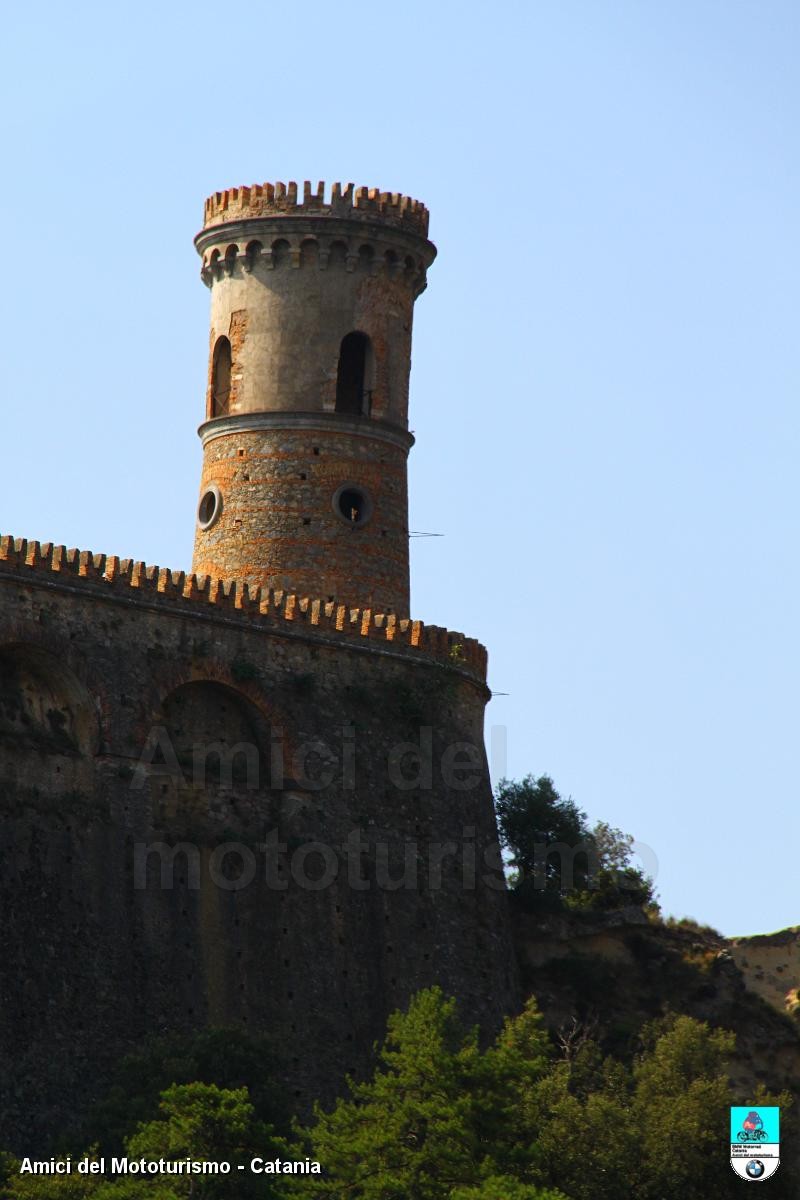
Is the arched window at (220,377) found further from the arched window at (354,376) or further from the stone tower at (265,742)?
the arched window at (354,376)

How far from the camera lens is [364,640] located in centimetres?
6675

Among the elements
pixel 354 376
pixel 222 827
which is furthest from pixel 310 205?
pixel 222 827

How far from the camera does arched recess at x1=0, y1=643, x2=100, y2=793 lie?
60062mm

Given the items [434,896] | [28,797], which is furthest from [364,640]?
[28,797]

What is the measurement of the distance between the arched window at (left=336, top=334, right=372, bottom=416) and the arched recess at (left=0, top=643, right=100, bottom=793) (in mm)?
12660

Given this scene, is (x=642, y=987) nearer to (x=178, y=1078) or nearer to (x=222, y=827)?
(x=222, y=827)

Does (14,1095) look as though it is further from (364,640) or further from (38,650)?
(364,640)

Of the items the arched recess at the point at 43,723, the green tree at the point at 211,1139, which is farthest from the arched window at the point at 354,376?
the green tree at the point at 211,1139

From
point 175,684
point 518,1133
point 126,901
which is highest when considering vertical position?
point 175,684

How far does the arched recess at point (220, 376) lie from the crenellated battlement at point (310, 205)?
2622mm

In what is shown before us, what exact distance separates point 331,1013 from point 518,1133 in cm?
773

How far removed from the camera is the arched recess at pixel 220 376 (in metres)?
72.1

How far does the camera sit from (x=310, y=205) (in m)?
71.4

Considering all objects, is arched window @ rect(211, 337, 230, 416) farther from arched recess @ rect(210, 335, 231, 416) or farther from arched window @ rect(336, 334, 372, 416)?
arched window @ rect(336, 334, 372, 416)
